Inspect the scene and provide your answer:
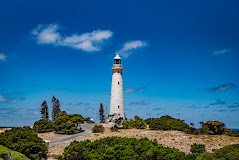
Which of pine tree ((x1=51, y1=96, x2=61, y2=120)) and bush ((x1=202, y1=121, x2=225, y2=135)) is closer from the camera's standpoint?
bush ((x1=202, y1=121, x2=225, y2=135))

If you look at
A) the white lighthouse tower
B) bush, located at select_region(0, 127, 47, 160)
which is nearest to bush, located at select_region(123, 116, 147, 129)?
the white lighthouse tower

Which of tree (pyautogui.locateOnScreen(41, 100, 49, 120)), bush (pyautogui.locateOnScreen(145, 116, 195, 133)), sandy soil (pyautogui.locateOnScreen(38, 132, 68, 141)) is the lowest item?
sandy soil (pyautogui.locateOnScreen(38, 132, 68, 141))

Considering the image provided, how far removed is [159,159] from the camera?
32469mm

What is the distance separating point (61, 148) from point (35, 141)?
18.8 ft

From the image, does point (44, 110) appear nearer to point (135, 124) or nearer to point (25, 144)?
point (135, 124)

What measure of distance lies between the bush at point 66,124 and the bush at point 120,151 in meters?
21.4

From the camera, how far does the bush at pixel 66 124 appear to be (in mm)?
57406

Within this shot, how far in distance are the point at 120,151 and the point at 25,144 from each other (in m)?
9.89

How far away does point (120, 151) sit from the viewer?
109 ft

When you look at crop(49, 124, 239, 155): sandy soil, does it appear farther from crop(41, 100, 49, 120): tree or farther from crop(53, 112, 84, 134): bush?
crop(41, 100, 49, 120): tree

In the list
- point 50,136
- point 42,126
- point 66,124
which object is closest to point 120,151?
point 50,136

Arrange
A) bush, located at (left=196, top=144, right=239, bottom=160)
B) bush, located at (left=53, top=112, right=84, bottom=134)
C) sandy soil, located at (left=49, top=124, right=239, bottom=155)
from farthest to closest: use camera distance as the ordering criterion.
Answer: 1. bush, located at (left=53, top=112, right=84, bottom=134)
2. sandy soil, located at (left=49, top=124, right=239, bottom=155)
3. bush, located at (left=196, top=144, right=239, bottom=160)

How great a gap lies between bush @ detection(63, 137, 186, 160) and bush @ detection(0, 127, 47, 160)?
12.3ft

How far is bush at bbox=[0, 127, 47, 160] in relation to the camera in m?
36.8
